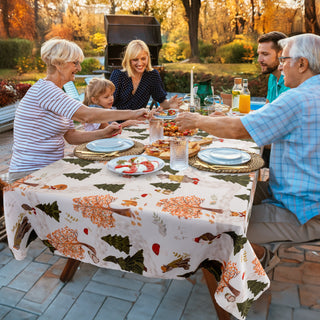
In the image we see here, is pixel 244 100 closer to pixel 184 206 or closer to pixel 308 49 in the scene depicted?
pixel 308 49

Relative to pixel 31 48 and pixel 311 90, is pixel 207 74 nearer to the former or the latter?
pixel 31 48

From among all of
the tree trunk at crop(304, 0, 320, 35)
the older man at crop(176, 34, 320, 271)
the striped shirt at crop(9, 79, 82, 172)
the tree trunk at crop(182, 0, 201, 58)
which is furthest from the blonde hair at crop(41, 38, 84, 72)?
the tree trunk at crop(182, 0, 201, 58)

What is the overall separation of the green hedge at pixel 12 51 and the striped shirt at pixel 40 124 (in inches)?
420

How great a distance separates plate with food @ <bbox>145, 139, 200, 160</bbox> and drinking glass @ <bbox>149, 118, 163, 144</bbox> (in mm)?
64

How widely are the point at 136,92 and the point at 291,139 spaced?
7.26 feet

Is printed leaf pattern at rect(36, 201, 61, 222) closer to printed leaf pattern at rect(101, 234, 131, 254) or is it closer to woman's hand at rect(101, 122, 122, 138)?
printed leaf pattern at rect(101, 234, 131, 254)

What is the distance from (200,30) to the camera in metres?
11.8

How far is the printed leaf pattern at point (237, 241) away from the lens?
1105 mm

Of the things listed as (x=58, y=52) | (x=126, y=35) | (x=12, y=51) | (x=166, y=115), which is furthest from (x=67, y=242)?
(x=12, y=51)

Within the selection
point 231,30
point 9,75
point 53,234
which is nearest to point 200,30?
point 231,30

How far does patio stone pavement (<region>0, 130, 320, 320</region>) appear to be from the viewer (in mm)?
1794

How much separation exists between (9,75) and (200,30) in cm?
674

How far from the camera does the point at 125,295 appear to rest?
194 cm

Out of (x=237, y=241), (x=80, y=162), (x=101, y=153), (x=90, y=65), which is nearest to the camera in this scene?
(x=237, y=241)
